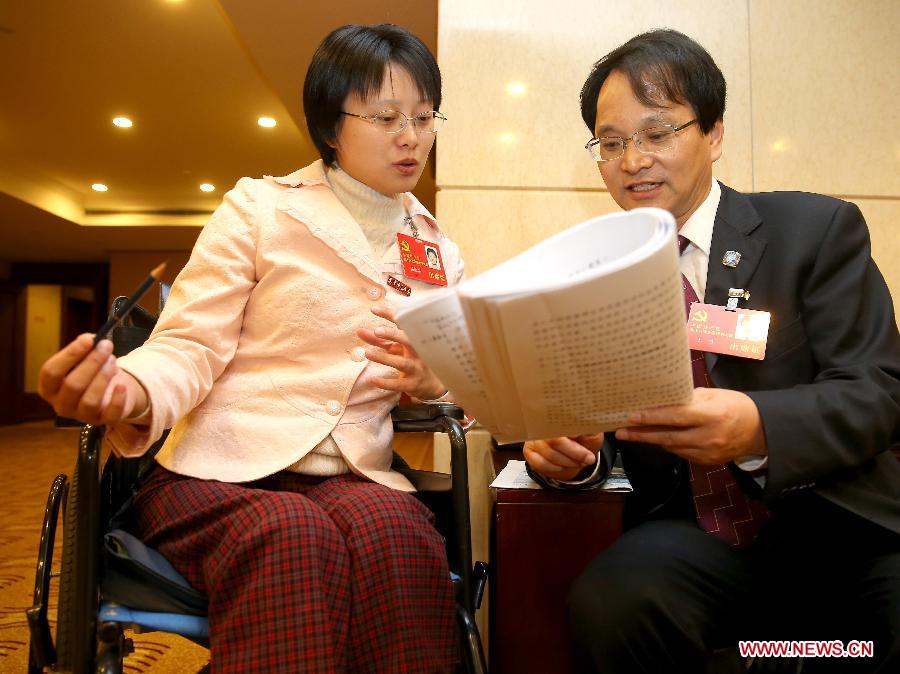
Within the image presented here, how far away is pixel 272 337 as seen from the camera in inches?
49.4

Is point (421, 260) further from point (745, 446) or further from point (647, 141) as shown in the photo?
point (745, 446)

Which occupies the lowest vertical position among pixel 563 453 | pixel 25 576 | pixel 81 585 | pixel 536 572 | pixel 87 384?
pixel 25 576

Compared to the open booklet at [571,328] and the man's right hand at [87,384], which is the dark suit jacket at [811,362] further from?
the man's right hand at [87,384]

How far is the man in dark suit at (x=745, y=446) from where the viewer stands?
3.15ft

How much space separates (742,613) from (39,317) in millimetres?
14903

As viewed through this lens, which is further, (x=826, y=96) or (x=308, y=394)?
(x=826, y=96)

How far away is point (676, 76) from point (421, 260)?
23.5 inches

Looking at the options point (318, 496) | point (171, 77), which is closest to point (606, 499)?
point (318, 496)

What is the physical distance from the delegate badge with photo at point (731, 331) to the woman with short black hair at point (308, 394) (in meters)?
0.47

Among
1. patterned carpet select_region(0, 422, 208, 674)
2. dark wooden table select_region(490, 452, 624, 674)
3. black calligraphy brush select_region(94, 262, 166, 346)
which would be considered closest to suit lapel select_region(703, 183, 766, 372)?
dark wooden table select_region(490, 452, 624, 674)

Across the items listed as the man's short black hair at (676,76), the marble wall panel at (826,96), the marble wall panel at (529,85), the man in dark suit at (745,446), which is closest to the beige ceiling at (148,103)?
the marble wall panel at (529,85)

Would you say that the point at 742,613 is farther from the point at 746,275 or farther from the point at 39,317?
the point at 39,317

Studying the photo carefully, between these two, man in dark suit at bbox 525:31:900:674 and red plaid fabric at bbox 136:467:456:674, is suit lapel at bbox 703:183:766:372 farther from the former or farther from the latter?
red plaid fabric at bbox 136:467:456:674

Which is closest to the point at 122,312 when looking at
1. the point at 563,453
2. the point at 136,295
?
the point at 136,295
